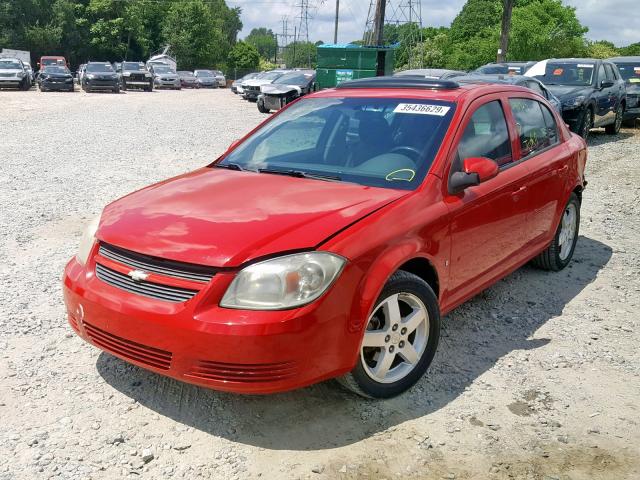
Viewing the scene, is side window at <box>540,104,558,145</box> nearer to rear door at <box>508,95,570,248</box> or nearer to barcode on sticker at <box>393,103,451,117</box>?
rear door at <box>508,95,570,248</box>

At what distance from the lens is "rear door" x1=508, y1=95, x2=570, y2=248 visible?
4.76 m

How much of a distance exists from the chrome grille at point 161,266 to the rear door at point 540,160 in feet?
8.81

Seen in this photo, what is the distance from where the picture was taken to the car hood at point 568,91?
13555 mm

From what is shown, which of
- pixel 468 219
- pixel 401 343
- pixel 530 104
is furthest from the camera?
pixel 530 104

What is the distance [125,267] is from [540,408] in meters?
2.31

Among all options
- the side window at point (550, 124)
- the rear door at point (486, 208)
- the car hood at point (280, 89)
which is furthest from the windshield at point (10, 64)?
the rear door at point (486, 208)

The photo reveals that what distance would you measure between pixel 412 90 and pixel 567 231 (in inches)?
91.7

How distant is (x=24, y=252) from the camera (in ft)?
19.0

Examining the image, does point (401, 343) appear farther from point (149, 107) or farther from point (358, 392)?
point (149, 107)

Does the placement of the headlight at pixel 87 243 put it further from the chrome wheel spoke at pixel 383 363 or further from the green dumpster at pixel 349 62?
the green dumpster at pixel 349 62

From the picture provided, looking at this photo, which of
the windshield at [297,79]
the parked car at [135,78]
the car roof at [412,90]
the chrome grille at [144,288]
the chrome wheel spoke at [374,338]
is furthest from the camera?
the parked car at [135,78]

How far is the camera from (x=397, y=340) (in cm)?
344

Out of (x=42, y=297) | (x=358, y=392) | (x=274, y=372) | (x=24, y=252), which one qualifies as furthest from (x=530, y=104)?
(x=24, y=252)

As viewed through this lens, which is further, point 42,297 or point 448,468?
point 42,297
